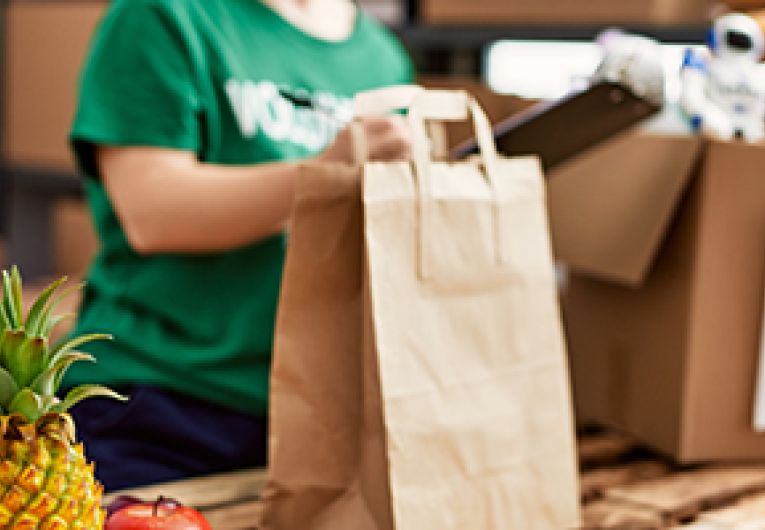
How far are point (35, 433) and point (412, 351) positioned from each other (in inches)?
12.6

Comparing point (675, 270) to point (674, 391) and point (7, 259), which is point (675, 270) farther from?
point (7, 259)

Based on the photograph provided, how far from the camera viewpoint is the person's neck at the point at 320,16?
1.21 m

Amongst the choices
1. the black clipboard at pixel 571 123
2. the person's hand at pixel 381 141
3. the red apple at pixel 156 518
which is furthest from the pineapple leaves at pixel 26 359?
the black clipboard at pixel 571 123

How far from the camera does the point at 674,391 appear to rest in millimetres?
1205

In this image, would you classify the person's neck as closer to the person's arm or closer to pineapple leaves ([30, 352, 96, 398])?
the person's arm

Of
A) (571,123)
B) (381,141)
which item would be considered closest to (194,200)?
(381,141)

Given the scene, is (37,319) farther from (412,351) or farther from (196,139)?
(196,139)

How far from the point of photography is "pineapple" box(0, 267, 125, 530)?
66 centimetres

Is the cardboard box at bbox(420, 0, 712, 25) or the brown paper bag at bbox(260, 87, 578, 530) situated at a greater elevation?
the cardboard box at bbox(420, 0, 712, 25)

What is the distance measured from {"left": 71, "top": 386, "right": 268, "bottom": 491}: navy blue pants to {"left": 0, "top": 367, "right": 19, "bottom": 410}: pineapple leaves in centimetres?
Answer: 40

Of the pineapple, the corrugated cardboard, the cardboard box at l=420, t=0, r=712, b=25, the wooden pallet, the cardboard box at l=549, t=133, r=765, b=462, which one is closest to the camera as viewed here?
the pineapple

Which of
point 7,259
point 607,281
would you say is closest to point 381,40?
point 607,281

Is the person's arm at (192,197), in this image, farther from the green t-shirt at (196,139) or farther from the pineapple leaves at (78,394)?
the pineapple leaves at (78,394)

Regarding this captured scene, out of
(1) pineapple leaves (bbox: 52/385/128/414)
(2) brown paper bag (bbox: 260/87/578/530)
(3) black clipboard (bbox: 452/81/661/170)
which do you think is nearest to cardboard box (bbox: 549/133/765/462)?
(3) black clipboard (bbox: 452/81/661/170)
